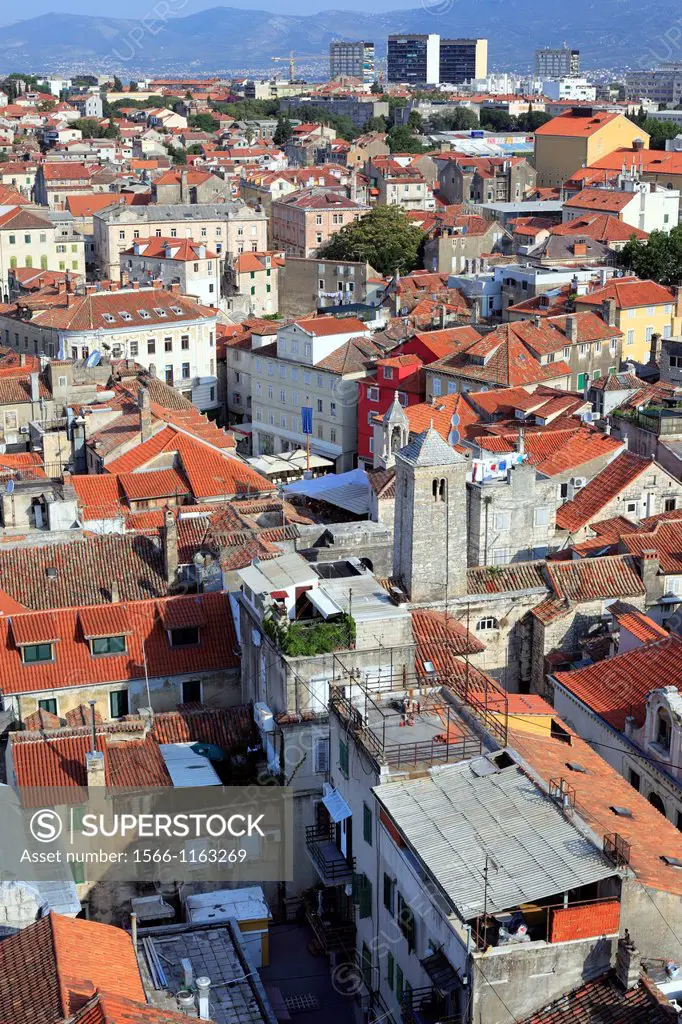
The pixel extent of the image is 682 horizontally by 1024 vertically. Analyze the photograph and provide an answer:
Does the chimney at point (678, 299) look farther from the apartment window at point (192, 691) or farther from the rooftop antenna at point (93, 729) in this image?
the rooftop antenna at point (93, 729)

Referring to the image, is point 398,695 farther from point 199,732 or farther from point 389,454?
point 389,454

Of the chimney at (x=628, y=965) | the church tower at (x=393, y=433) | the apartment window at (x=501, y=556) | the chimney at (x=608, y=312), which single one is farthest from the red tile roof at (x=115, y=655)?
the chimney at (x=608, y=312)

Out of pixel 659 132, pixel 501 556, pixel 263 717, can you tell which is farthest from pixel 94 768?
pixel 659 132

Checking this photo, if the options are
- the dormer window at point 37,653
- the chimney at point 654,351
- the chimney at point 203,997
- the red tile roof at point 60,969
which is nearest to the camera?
the red tile roof at point 60,969

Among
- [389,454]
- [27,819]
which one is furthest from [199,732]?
[389,454]

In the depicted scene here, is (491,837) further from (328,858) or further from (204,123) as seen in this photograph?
(204,123)
